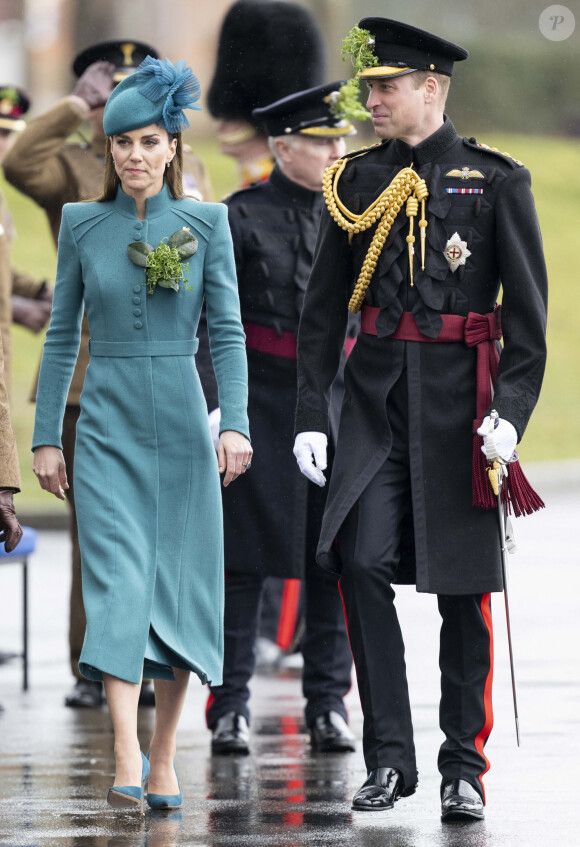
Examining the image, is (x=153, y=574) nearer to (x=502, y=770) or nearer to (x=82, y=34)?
(x=502, y=770)

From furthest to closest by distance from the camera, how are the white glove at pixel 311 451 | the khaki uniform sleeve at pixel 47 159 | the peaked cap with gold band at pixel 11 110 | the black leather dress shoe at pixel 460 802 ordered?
the peaked cap with gold band at pixel 11 110 < the khaki uniform sleeve at pixel 47 159 < the white glove at pixel 311 451 < the black leather dress shoe at pixel 460 802

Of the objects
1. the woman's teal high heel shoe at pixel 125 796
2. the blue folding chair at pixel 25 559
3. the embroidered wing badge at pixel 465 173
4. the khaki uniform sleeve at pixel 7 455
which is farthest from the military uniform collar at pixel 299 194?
the woman's teal high heel shoe at pixel 125 796

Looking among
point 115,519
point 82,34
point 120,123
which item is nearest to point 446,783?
point 115,519

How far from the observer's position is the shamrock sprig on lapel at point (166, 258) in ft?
17.6

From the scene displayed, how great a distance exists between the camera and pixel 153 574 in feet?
17.5

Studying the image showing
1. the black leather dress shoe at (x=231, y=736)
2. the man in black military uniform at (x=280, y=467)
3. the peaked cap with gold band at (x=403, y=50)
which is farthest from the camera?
the man in black military uniform at (x=280, y=467)

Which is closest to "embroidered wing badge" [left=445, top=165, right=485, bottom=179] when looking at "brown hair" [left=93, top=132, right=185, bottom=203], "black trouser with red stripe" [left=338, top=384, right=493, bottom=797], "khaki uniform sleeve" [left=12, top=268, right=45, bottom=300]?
"black trouser with red stripe" [left=338, top=384, right=493, bottom=797]

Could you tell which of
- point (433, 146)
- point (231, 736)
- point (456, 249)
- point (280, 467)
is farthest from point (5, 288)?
point (456, 249)

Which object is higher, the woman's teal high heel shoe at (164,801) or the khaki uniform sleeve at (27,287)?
the khaki uniform sleeve at (27,287)

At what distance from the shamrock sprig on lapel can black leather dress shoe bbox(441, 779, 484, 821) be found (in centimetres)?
145

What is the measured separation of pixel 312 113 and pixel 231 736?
6.64 ft

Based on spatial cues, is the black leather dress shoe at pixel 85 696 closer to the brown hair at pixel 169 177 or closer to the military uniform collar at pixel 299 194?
the military uniform collar at pixel 299 194

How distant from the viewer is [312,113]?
6766 mm

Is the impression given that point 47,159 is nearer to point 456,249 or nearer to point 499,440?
point 456,249
